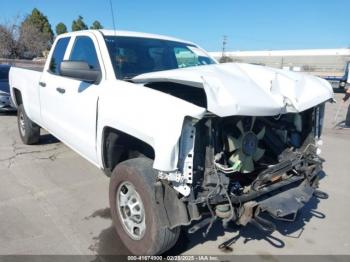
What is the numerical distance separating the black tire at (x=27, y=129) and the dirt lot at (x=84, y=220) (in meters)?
0.73

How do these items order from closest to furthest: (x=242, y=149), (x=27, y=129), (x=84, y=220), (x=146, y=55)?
(x=242, y=149) < (x=84, y=220) < (x=146, y=55) < (x=27, y=129)

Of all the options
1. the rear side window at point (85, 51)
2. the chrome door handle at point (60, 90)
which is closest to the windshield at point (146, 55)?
the rear side window at point (85, 51)

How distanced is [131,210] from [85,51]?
2.21 m

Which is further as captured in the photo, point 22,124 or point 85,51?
point 22,124

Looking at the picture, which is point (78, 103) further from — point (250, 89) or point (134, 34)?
point (250, 89)

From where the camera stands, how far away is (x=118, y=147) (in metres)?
3.63

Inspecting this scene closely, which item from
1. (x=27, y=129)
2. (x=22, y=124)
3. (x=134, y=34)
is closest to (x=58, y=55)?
(x=134, y=34)

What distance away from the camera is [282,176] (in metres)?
3.46

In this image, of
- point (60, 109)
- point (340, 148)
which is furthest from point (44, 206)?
point (340, 148)

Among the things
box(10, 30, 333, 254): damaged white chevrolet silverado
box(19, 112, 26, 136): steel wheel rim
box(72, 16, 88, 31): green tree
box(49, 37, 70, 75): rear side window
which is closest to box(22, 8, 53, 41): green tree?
box(72, 16, 88, 31): green tree

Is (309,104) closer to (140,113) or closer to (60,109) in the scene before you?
(140,113)

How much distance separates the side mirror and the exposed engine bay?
1.52 m

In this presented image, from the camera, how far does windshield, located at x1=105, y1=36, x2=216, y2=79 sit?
3.92 meters

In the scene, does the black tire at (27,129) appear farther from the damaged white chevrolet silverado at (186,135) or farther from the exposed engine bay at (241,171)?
the exposed engine bay at (241,171)
